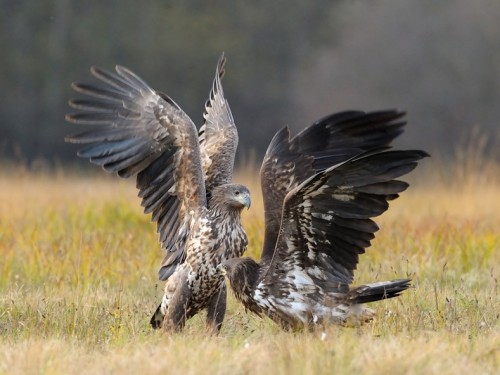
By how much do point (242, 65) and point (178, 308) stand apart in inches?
757

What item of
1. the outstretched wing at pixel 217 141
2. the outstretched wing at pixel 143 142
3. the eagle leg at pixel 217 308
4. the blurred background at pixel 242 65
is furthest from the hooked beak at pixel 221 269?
the blurred background at pixel 242 65

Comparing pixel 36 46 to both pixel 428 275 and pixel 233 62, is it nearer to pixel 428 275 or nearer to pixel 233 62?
pixel 233 62

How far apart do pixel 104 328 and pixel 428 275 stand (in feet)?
9.18

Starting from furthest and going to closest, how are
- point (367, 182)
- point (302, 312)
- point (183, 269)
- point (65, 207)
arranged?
1. point (65, 207)
2. point (183, 269)
3. point (302, 312)
4. point (367, 182)

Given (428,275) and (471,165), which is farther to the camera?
(471,165)

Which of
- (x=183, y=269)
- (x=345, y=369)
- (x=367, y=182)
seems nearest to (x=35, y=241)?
(x=183, y=269)

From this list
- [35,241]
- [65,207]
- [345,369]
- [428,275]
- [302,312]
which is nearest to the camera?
[345,369]

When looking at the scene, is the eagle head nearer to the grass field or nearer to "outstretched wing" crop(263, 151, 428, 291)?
"outstretched wing" crop(263, 151, 428, 291)

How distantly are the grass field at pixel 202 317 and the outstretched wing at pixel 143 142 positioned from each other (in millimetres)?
632

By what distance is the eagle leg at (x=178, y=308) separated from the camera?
651cm

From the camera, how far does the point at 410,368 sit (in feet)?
15.7

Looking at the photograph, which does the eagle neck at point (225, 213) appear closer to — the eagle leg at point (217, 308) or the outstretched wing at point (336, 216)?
the eagle leg at point (217, 308)

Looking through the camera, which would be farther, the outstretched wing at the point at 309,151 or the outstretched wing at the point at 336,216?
the outstretched wing at the point at 309,151

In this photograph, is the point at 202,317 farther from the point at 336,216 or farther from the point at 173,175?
the point at 336,216
